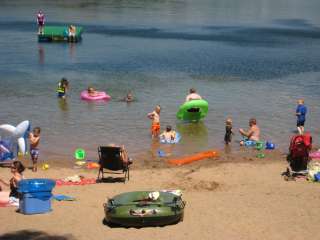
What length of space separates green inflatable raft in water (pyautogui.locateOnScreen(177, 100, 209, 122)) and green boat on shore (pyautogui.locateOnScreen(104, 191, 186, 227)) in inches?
400

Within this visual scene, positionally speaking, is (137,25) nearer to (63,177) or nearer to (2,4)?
(2,4)

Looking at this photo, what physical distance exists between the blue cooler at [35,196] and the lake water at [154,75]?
204 inches

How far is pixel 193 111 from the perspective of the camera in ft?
75.0

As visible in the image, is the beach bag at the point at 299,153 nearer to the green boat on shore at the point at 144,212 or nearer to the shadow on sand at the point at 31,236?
A: the green boat on shore at the point at 144,212

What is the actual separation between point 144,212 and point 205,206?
2.00 meters

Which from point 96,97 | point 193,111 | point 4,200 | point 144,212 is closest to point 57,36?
point 96,97

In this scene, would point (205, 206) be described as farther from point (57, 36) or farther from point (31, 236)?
point (57, 36)

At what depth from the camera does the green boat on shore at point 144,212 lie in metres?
12.4

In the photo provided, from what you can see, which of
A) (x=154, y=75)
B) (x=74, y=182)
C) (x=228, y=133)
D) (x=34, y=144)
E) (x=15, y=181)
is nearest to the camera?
(x=15, y=181)

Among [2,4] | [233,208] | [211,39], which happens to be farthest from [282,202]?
[2,4]

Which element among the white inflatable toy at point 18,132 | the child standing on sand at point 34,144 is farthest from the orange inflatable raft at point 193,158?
the white inflatable toy at point 18,132

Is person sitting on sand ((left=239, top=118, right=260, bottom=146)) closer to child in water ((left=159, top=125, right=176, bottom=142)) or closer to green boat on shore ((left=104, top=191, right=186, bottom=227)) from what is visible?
child in water ((left=159, top=125, right=176, bottom=142))

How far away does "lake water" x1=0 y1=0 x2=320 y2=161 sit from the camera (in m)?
21.9

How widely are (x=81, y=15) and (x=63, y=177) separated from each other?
54.1 metres
